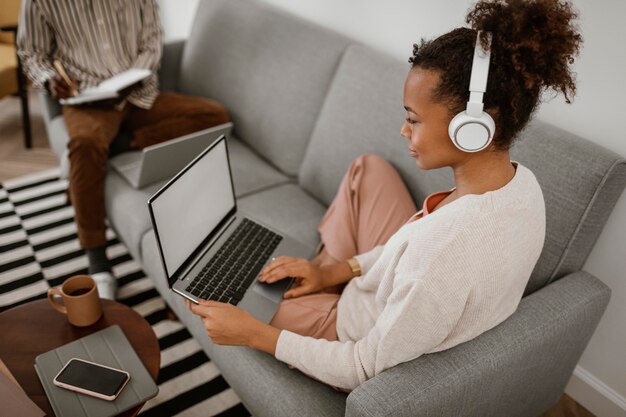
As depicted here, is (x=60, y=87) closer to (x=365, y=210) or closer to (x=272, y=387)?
(x=365, y=210)

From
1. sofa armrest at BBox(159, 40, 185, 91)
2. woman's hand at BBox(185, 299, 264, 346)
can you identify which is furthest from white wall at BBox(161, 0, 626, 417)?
woman's hand at BBox(185, 299, 264, 346)

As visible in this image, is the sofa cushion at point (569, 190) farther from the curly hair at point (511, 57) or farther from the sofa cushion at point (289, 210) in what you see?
the sofa cushion at point (289, 210)

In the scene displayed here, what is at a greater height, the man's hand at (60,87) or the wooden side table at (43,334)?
the man's hand at (60,87)

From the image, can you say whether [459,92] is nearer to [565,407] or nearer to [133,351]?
[133,351]

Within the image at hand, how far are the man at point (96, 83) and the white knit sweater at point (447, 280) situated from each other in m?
1.16

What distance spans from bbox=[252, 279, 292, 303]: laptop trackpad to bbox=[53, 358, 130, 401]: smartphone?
378 mm

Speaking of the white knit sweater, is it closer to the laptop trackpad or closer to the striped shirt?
the laptop trackpad

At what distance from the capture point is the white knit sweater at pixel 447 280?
0.92 metres

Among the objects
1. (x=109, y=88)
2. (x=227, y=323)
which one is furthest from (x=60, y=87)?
(x=227, y=323)

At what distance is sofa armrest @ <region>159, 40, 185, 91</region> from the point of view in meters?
2.55

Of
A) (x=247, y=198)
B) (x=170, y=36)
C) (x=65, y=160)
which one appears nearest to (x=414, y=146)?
(x=247, y=198)

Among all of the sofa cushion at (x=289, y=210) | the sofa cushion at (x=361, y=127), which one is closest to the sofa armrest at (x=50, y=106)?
the sofa cushion at (x=289, y=210)

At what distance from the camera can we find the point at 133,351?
121 centimetres

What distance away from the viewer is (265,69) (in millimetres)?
2119
